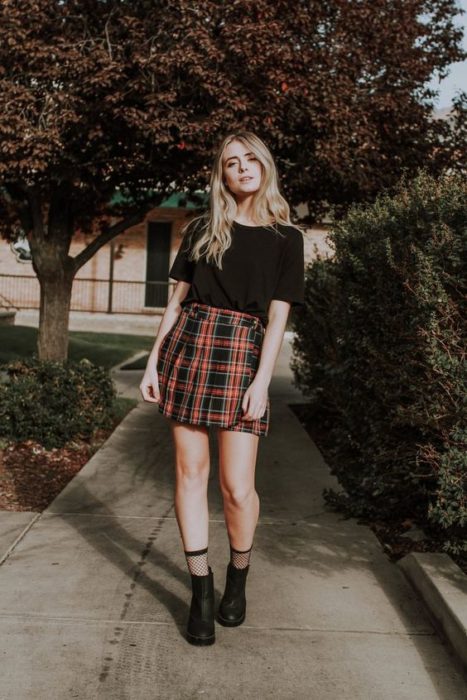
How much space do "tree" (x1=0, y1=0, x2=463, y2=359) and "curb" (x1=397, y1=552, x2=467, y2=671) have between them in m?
3.45

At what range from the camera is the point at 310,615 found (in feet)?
12.1

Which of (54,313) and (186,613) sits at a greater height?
(54,313)

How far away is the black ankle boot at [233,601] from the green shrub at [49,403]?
3428 mm

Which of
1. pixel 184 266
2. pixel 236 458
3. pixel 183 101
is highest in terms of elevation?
pixel 183 101

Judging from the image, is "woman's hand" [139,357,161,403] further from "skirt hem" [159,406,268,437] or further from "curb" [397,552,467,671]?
"curb" [397,552,467,671]

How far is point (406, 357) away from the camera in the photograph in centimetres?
416

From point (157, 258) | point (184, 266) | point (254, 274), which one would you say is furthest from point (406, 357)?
point (157, 258)

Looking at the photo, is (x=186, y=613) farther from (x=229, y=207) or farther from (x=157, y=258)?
(x=157, y=258)

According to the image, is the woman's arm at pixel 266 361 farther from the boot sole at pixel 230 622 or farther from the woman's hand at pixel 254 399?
the boot sole at pixel 230 622

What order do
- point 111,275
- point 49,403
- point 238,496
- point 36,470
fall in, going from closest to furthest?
point 238,496
point 36,470
point 49,403
point 111,275

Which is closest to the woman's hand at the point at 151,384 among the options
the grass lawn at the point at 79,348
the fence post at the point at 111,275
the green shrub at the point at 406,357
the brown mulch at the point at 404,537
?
the green shrub at the point at 406,357

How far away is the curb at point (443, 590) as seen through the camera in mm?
3350

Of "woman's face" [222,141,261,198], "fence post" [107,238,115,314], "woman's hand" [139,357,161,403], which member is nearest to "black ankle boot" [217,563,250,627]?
"woman's hand" [139,357,161,403]

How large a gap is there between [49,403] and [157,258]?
19.0m
